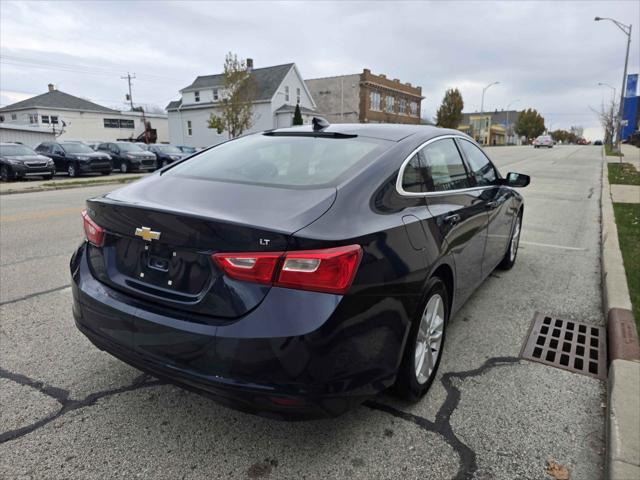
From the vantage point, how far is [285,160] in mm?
3031

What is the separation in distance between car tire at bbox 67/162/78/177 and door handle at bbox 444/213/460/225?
70.3 feet

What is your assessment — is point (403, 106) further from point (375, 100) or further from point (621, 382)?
point (621, 382)

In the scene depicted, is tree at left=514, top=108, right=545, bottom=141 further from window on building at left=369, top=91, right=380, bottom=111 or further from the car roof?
the car roof

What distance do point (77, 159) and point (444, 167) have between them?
21.0m

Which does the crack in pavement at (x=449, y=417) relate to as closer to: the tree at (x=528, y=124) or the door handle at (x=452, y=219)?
the door handle at (x=452, y=219)

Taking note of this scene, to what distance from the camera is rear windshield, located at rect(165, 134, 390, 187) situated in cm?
271

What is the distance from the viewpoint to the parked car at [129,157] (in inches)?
930

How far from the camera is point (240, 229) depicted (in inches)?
83.2

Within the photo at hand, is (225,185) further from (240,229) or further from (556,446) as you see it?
(556,446)

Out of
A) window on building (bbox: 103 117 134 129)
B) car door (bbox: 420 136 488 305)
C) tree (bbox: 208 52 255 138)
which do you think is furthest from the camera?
window on building (bbox: 103 117 134 129)

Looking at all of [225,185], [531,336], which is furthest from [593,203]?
[225,185]

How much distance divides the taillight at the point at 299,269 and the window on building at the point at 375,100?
2131 inches

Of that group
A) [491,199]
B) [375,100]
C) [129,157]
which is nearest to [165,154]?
[129,157]

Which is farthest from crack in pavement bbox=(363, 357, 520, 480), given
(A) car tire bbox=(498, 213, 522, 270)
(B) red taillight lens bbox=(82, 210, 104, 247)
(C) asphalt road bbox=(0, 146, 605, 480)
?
(A) car tire bbox=(498, 213, 522, 270)
